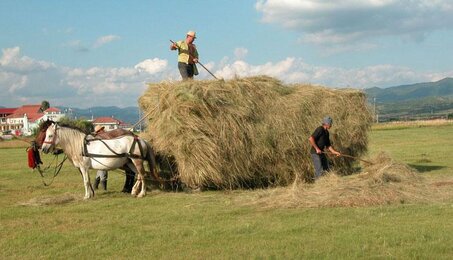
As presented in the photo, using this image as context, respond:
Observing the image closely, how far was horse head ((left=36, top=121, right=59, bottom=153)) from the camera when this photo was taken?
12508 mm

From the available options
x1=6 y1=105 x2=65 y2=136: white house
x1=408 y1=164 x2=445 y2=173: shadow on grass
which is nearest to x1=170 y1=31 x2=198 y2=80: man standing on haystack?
x1=408 y1=164 x2=445 y2=173: shadow on grass

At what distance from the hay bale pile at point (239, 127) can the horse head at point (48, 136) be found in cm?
232

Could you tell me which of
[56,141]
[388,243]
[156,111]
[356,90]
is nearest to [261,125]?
[156,111]

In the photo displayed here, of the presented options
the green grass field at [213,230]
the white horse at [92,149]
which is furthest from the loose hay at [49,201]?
the white horse at [92,149]

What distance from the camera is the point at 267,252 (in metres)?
6.88

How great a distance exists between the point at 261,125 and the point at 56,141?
502 cm

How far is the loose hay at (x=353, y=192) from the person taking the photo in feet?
33.8

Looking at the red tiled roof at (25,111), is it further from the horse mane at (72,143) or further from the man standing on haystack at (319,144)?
the man standing on haystack at (319,144)

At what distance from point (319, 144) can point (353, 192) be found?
265 cm

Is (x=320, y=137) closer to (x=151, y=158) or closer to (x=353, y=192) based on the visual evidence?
(x=353, y=192)

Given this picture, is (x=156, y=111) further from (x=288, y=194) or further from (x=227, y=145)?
(x=288, y=194)

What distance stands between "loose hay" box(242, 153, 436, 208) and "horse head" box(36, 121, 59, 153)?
4.96m

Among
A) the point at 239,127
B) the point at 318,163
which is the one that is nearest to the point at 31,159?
the point at 239,127

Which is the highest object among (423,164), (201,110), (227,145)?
(201,110)
